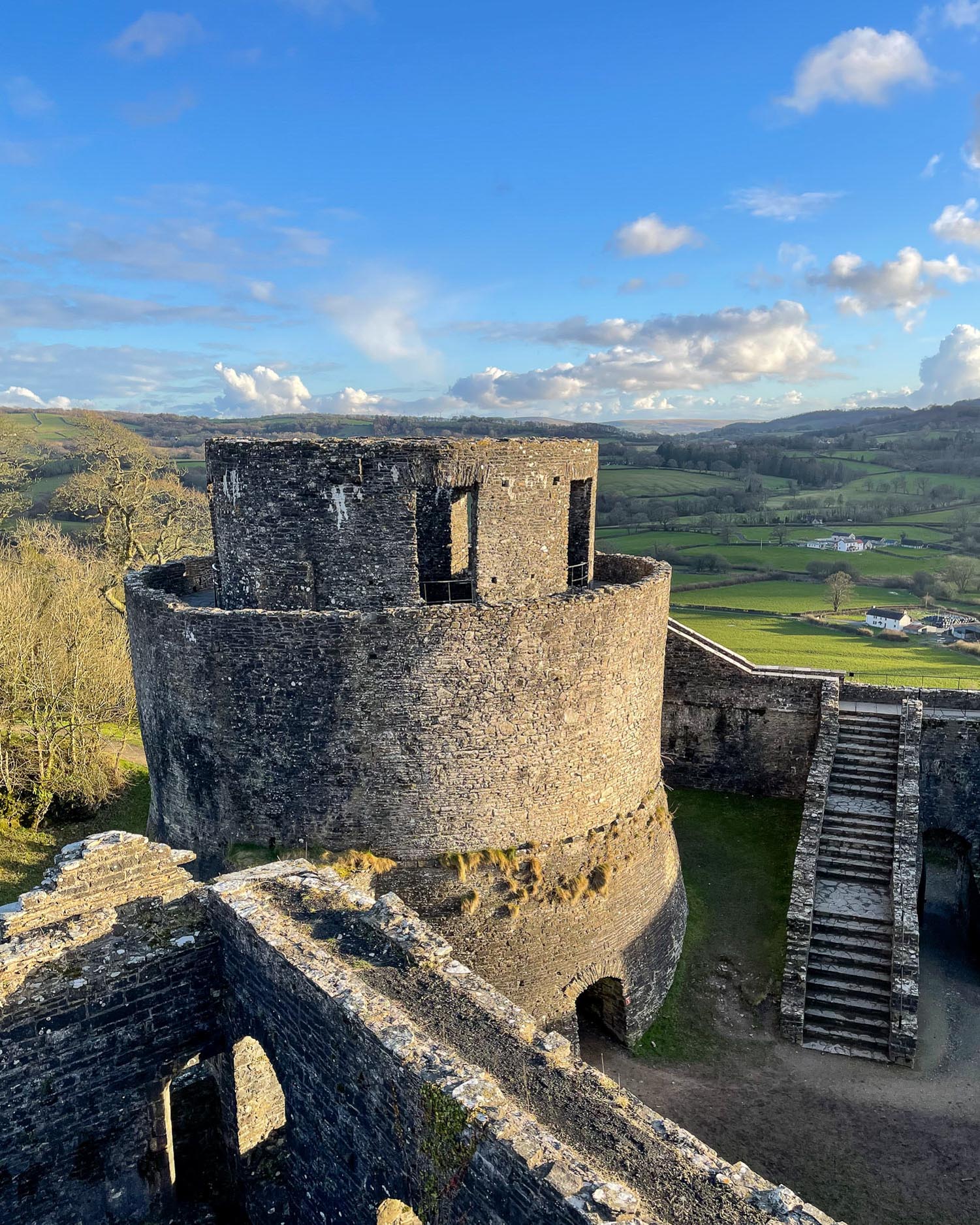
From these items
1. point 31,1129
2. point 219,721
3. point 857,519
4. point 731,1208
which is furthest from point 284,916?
point 857,519

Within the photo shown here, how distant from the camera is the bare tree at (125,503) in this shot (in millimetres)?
35500

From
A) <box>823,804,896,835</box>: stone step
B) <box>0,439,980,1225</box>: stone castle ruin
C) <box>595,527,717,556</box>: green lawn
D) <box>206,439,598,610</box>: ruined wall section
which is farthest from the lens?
<box>595,527,717,556</box>: green lawn

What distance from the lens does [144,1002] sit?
348 inches

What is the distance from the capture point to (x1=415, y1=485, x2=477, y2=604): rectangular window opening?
13586 mm

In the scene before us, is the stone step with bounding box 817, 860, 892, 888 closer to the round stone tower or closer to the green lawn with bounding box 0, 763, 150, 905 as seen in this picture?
the round stone tower

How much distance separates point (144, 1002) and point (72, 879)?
163 cm

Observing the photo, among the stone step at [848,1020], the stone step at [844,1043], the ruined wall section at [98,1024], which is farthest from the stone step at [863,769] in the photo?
the ruined wall section at [98,1024]

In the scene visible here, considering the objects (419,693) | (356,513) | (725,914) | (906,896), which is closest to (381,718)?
(419,693)

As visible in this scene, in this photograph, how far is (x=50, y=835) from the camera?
22984mm

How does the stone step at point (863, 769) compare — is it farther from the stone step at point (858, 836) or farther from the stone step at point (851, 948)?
the stone step at point (851, 948)

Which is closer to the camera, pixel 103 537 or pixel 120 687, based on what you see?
pixel 120 687

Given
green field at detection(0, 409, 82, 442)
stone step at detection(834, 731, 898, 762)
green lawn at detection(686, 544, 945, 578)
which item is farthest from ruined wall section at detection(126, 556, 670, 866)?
green field at detection(0, 409, 82, 442)

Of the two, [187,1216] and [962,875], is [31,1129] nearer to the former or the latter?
[187,1216]

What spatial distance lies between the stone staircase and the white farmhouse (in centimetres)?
1919
